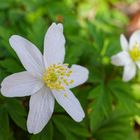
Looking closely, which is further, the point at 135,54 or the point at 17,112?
the point at 135,54

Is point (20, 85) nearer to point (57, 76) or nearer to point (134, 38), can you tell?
point (57, 76)

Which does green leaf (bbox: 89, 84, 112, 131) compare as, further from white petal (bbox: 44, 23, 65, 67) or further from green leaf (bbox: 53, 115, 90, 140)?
white petal (bbox: 44, 23, 65, 67)

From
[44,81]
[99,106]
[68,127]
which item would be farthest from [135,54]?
[44,81]

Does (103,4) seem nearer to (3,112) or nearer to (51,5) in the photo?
(51,5)

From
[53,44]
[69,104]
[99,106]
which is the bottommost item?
[99,106]

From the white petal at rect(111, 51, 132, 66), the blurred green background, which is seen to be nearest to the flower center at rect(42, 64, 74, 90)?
the blurred green background

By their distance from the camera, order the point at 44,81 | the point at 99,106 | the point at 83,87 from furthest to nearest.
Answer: the point at 83,87 → the point at 99,106 → the point at 44,81

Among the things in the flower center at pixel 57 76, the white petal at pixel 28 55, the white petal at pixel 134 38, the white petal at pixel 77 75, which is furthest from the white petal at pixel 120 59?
the white petal at pixel 28 55
